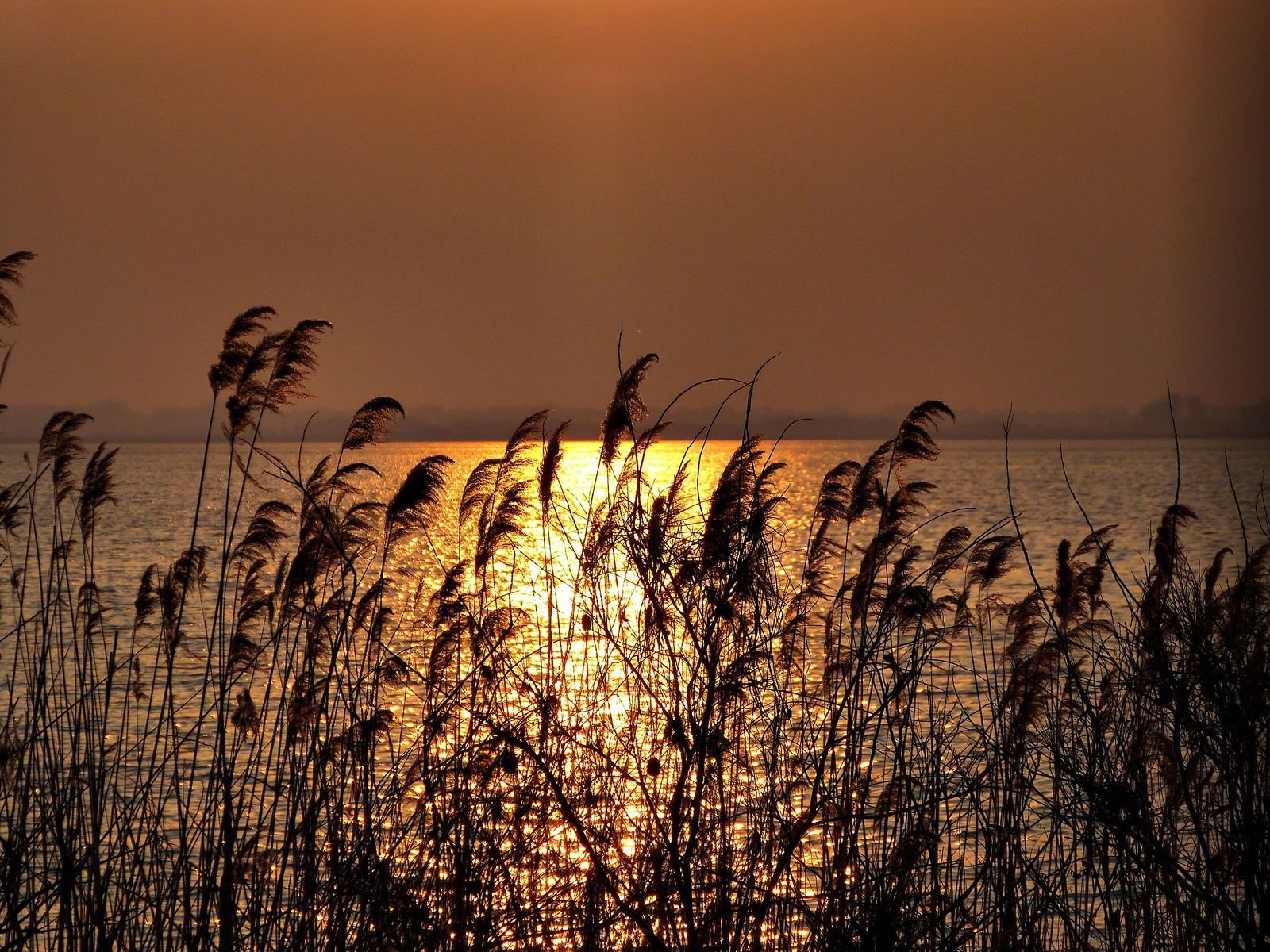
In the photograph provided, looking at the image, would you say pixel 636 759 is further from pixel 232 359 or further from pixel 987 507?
pixel 987 507

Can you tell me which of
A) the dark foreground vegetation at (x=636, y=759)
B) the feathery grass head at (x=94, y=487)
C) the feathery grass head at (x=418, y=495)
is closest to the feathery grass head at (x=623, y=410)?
the dark foreground vegetation at (x=636, y=759)

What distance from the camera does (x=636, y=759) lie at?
127 inches

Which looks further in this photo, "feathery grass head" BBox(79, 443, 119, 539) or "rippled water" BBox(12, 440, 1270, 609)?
"rippled water" BBox(12, 440, 1270, 609)

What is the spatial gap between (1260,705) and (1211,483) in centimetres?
7811

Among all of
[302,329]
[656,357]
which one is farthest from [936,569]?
[302,329]

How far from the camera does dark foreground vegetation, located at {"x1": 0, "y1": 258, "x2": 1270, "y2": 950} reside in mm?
2867

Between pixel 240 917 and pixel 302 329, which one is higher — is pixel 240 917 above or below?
below

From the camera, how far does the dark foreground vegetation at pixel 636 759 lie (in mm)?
2867

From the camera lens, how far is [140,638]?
49.2 feet

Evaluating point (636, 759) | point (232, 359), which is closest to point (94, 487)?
point (232, 359)

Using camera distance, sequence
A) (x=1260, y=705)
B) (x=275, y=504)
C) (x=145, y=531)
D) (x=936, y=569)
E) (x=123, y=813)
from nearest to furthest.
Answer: (x=1260, y=705), (x=123, y=813), (x=936, y=569), (x=275, y=504), (x=145, y=531)

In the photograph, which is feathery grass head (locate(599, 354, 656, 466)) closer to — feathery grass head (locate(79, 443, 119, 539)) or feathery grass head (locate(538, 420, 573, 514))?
feathery grass head (locate(538, 420, 573, 514))

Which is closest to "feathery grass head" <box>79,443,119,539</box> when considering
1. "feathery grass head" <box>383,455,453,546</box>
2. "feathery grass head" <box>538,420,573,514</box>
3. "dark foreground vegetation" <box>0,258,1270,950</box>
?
"dark foreground vegetation" <box>0,258,1270,950</box>

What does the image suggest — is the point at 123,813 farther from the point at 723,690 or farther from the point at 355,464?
the point at 723,690
